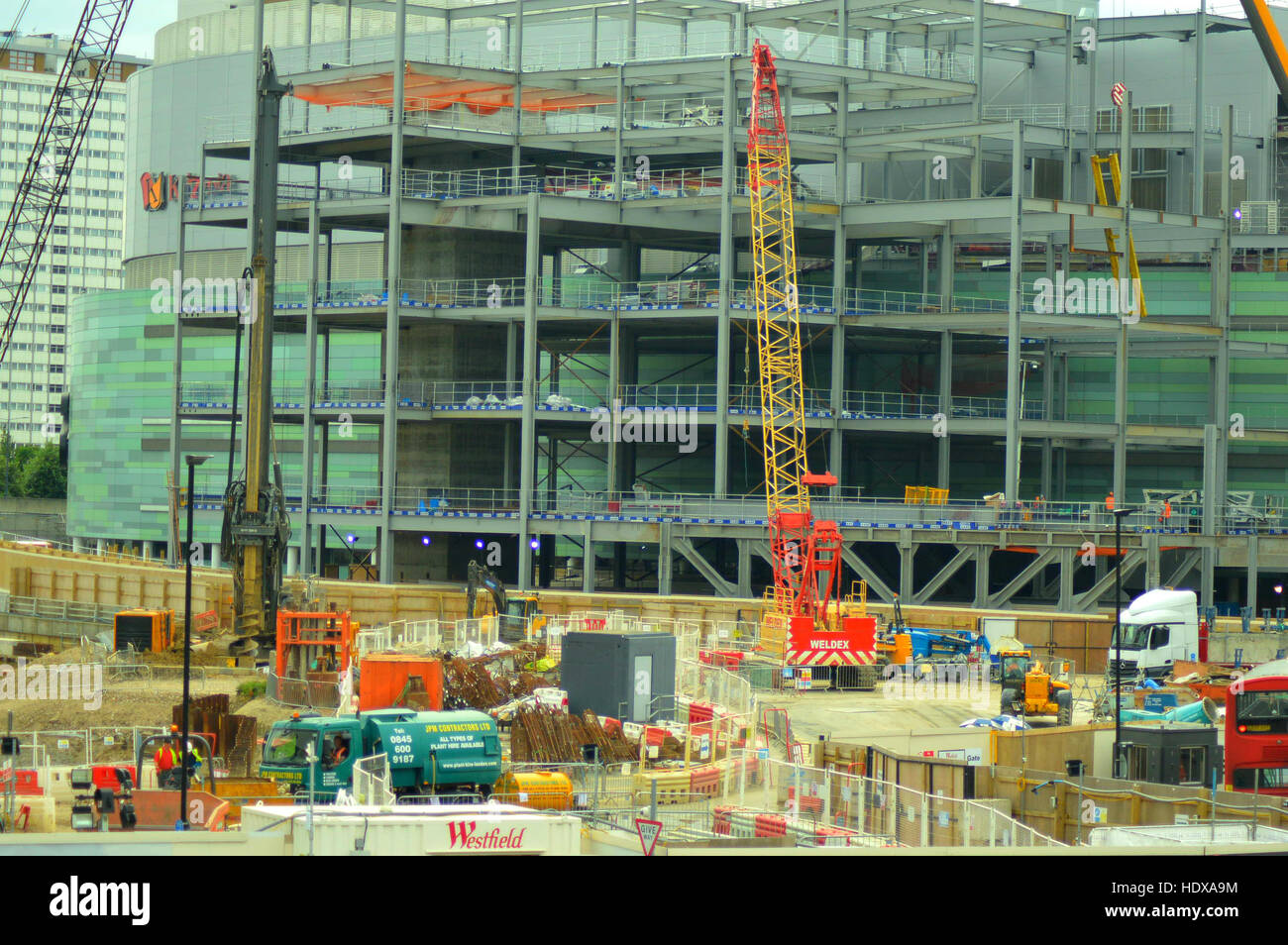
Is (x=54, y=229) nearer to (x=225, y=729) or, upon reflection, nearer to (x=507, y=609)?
(x=507, y=609)

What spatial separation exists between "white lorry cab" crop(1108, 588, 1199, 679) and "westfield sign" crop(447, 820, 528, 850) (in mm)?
34914

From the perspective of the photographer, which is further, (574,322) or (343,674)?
(574,322)

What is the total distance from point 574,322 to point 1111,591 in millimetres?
27242

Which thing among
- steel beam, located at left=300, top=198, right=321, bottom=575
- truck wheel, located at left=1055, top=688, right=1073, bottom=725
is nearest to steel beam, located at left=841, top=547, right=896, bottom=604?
truck wheel, located at left=1055, top=688, right=1073, bottom=725

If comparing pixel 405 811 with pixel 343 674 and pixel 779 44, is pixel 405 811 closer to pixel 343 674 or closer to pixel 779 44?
pixel 343 674

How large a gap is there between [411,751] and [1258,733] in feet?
47.7

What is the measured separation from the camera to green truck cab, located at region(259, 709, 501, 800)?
2439cm

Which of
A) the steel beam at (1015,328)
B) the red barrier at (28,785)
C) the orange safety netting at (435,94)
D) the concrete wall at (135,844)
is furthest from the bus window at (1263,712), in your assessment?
the orange safety netting at (435,94)

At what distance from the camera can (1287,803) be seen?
23.7m

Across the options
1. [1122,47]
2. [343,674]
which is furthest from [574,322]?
[343,674]

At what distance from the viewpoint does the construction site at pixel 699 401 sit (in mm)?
39000

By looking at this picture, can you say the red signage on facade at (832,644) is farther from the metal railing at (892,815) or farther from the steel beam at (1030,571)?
the metal railing at (892,815)

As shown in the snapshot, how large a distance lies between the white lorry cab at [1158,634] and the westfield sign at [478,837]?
34.9 meters
